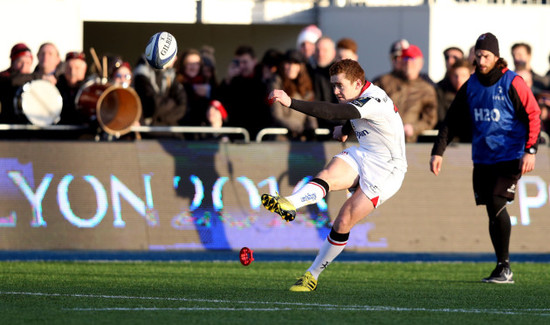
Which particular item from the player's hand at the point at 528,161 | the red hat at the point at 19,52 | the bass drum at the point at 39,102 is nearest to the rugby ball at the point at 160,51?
the bass drum at the point at 39,102

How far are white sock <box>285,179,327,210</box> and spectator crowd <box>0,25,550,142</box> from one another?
4960 mm

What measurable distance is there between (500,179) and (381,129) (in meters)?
1.75

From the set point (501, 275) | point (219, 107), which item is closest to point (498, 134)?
point (501, 275)

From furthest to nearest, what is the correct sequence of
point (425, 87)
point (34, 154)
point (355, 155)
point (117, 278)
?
point (425, 87) → point (34, 154) → point (117, 278) → point (355, 155)

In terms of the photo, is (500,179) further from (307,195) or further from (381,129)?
(307,195)

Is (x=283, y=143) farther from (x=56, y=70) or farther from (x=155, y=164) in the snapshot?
(x=56, y=70)

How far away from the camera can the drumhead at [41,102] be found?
Answer: 1405 cm

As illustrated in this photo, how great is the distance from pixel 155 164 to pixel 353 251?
8.73ft

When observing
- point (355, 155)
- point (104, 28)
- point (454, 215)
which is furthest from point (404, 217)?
point (104, 28)

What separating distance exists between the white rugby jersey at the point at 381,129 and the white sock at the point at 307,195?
2.20 ft

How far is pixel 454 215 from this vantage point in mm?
14727

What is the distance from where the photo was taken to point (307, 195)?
31.9 ft

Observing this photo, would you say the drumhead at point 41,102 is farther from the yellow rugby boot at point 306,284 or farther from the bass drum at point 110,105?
the yellow rugby boot at point 306,284

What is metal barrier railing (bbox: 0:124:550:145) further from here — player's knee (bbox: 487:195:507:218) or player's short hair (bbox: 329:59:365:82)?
player's short hair (bbox: 329:59:365:82)
